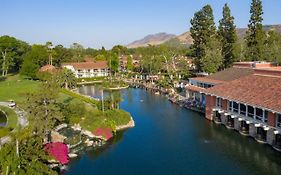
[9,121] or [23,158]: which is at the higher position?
[23,158]

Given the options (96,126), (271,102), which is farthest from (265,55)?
(96,126)

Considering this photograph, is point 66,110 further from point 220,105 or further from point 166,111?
point 220,105

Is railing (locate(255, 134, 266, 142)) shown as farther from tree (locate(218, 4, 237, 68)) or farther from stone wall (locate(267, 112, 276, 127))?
tree (locate(218, 4, 237, 68))

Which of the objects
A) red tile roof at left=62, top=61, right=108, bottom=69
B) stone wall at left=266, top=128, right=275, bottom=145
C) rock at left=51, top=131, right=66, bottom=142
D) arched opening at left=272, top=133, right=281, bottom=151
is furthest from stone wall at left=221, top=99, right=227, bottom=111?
red tile roof at left=62, top=61, right=108, bottom=69

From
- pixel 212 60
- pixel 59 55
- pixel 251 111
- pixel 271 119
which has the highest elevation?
pixel 59 55

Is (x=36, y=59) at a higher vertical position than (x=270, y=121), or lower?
higher

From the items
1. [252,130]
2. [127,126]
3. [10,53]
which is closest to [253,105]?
[252,130]

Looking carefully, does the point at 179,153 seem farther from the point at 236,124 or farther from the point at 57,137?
the point at 57,137
